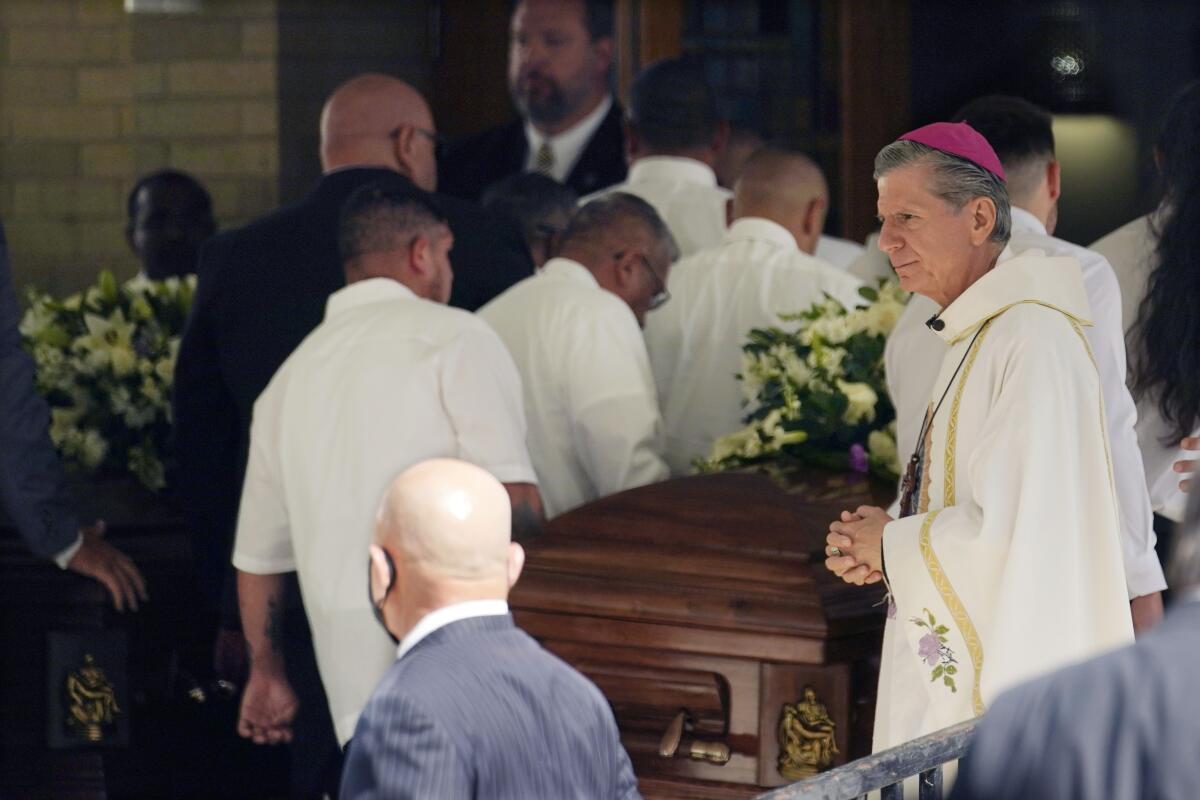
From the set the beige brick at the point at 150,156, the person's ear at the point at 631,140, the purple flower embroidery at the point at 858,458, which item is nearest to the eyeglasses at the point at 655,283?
the purple flower embroidery at the point at 858,458

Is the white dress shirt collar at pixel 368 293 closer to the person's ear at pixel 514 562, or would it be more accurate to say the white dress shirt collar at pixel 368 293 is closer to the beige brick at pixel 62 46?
the person's ear at pixel 514 562

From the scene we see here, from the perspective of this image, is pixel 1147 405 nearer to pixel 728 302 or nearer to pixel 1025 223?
pixel 1025 223

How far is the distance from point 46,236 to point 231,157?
913 millimetres

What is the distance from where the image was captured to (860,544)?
2984 millimetres

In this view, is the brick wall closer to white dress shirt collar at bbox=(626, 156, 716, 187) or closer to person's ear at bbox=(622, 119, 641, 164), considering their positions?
person's ear at bbox=(622, 119, 641, 164)

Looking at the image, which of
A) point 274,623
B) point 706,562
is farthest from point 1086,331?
point 274,623

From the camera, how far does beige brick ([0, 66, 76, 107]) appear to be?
24.5 ft

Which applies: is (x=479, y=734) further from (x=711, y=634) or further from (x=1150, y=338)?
(x=1150, y=338)

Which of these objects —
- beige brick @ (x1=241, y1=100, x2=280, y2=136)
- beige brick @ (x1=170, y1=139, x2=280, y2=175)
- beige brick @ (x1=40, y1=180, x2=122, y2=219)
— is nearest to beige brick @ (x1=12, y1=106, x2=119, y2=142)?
beige brick @ (x1=40, y1=180, x2=122, y2=219)

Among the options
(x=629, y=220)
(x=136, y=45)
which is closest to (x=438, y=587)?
(x=629, y=220)

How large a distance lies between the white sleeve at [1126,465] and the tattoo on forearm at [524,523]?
117cm

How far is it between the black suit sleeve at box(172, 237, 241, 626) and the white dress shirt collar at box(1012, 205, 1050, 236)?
70.3 inches

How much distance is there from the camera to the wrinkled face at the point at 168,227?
246 inches

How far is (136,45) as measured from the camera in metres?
7.17
